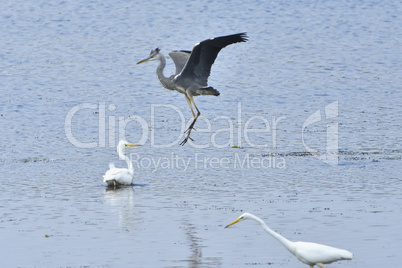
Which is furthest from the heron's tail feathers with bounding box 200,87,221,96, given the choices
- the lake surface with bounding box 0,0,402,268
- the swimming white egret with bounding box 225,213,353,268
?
the swimming white egret with bounding box 225,213,353,268

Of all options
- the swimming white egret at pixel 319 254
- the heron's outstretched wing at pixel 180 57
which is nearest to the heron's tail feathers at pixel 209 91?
the heron's outstretched wing at pixel 180 57

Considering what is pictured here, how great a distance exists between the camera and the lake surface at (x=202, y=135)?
415 inches

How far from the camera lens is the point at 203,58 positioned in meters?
14.2

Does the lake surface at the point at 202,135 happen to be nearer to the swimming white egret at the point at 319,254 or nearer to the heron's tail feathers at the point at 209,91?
the swimming white egret at the point at 319,254

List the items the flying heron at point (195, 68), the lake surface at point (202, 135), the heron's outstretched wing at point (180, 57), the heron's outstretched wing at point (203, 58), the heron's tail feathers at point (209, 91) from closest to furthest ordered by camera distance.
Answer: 1. the lake surface at point (202, 135)
2. the heron's outstretched wing at point (203, 58)
3. the flying heron at point (195, 68)
4. the heron's tail feathers at point (209, 91)
5. the heron's outstretched wing at point (180, 57)

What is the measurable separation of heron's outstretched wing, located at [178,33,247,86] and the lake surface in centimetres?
187

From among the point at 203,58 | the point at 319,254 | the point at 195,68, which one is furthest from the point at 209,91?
the point at 319,254

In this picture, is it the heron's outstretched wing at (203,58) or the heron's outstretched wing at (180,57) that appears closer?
the heron's outstretched wing at (203,58)

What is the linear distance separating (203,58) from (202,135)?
535 cm

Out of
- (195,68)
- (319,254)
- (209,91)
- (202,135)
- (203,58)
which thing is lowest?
(319,254)

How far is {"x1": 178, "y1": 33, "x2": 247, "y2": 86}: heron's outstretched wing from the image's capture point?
13.1 m

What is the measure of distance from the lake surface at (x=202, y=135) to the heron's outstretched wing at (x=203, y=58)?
6.15ft

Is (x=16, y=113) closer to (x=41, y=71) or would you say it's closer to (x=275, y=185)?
(x=41, y=71)

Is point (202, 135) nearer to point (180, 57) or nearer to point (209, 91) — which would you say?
point (180, 57)
